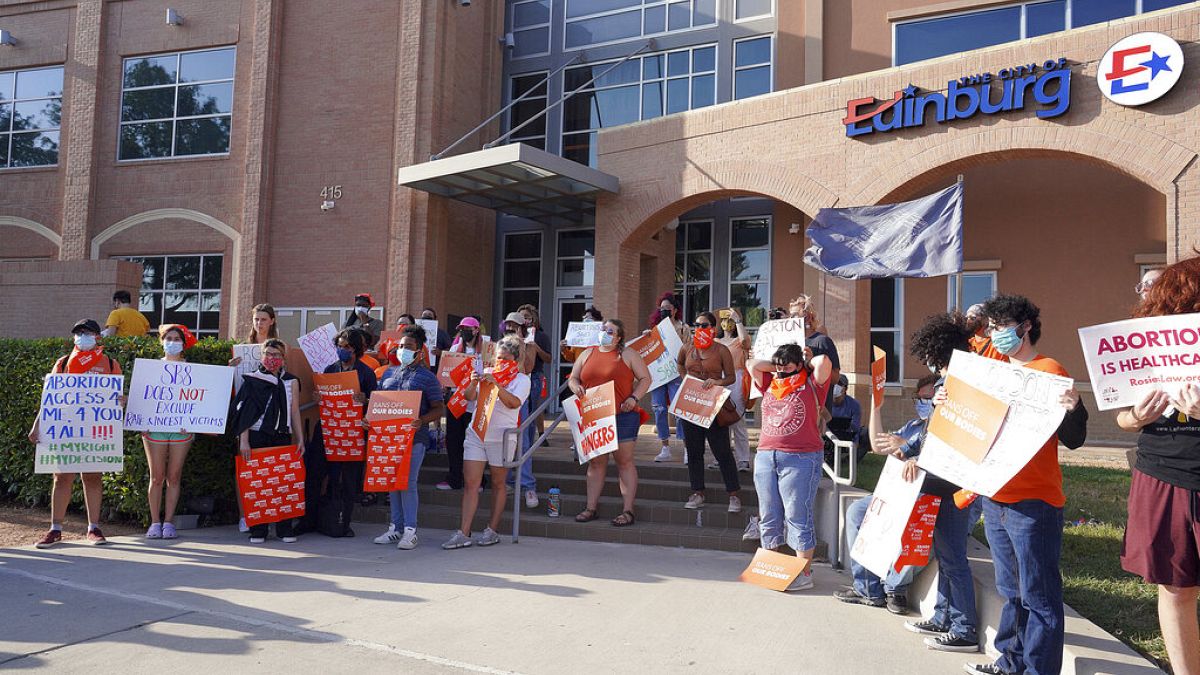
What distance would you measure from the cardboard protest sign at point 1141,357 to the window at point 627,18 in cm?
1580

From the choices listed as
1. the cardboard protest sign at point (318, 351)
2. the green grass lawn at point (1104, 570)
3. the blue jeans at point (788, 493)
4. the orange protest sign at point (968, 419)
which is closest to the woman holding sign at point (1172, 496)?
the orange protest sign at point (968, 419)

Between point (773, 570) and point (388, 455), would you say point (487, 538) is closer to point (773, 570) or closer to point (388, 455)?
point (388, 455)

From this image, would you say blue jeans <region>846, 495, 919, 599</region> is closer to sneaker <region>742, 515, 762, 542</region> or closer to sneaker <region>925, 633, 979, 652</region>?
sneaker <region>925, 633, 979, 652</region>

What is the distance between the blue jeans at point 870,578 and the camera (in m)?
5.70

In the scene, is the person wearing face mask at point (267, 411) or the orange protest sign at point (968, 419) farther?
the person wearing face mask at point (267, 411)

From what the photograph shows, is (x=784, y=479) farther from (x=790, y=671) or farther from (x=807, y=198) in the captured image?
(x=807, y=198)

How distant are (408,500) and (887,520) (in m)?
4.65

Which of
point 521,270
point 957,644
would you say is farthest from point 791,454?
point 521,270

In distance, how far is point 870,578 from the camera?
5.88m

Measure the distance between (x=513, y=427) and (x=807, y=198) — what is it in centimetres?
803

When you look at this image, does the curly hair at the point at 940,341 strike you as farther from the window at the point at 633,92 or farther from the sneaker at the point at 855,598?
the window at the point at 633,92

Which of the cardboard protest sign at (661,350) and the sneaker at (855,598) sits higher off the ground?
the cardboard protest sign at (661,350)

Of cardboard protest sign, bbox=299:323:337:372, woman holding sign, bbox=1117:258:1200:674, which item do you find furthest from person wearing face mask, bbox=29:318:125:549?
woman holding sign, bbox=1117:258:1200:674

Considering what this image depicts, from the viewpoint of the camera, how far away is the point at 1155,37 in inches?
427
